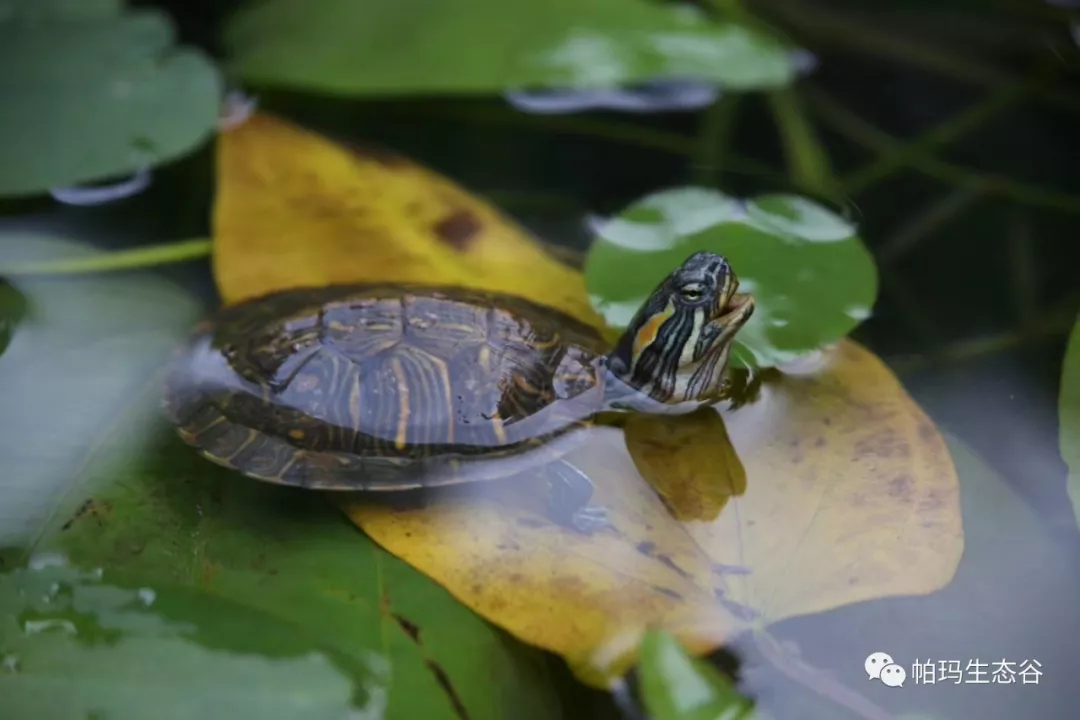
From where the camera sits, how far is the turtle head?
1291 millimetres

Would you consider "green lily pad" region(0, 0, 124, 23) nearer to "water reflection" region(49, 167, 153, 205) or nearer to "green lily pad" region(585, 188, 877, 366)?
"water reflection" region(49, 167, 153, 205)

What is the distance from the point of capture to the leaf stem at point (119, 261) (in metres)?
1.57

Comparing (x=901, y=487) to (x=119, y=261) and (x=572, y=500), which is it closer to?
(x=572, y=500)

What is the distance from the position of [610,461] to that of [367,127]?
3.03 feet

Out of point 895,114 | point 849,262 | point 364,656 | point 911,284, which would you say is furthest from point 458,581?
point 895,114

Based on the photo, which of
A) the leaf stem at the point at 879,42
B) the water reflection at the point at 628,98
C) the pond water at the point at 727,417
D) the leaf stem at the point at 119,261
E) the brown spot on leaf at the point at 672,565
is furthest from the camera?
the leaf stem at the point at 879,42

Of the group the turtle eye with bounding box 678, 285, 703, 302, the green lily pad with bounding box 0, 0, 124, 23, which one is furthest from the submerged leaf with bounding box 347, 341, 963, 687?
the green lily pad with bounding box 0, 0, 124, 23

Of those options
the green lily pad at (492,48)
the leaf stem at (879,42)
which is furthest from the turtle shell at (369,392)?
the leaf stem at (879,42)

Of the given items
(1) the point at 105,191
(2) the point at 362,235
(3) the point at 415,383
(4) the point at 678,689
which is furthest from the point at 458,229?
(4) the point at 678,689

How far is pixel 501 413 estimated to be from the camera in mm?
1349

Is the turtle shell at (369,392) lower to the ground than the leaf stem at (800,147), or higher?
lower

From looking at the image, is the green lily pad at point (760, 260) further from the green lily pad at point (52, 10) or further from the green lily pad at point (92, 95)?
the green lily pad at point (52, 10)

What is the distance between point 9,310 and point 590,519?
98 cm

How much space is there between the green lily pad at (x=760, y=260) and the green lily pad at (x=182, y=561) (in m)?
0.55
